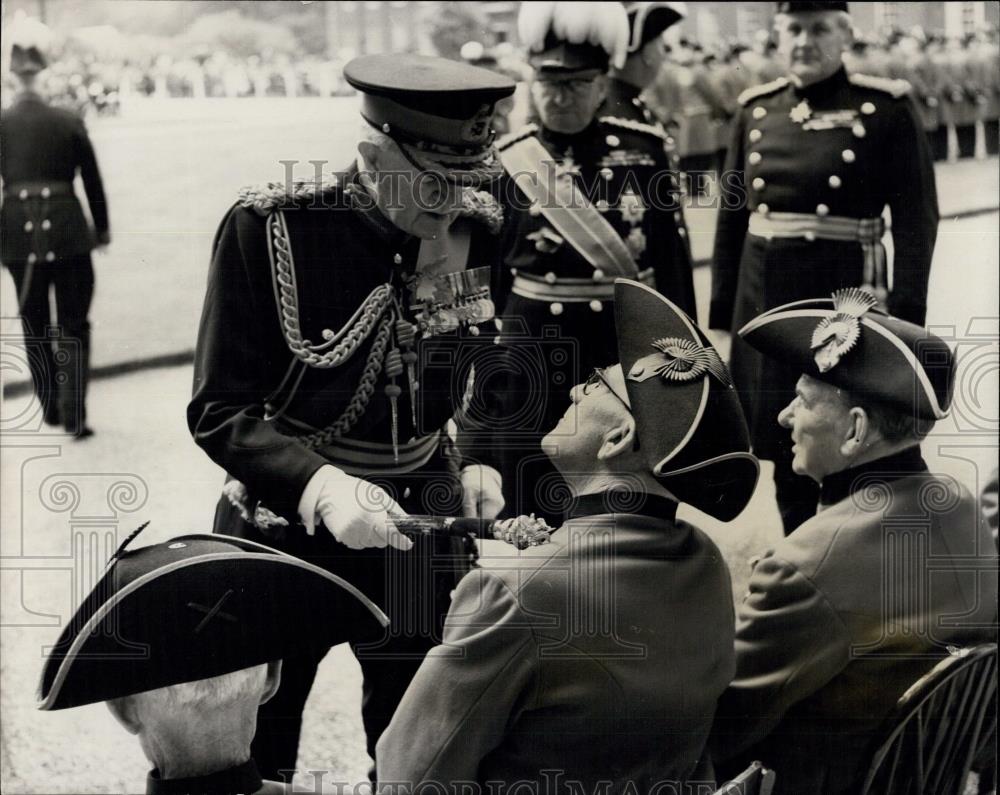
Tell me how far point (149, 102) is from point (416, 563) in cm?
180

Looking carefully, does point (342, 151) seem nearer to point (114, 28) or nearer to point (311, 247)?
point (311, 247)

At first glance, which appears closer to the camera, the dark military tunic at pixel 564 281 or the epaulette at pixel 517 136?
the dark military tunic at pixel 564 281

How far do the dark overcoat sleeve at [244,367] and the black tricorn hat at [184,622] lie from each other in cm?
16

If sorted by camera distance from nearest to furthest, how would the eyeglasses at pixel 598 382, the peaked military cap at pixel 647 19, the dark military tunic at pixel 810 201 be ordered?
the eyeglasses at pixel 598 382
the dark military tunic at pixel 810 201
the peaked military cap at pixel 647 19

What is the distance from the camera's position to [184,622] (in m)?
2.95

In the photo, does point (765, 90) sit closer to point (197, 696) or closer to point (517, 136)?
point (517, 136)

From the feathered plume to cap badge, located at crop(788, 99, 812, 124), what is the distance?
1.61 ft

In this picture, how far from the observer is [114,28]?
3738 mm

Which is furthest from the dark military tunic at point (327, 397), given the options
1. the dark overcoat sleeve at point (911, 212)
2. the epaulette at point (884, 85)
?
the epaulette at point (884, 85)

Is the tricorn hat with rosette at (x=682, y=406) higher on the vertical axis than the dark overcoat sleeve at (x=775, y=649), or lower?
higher

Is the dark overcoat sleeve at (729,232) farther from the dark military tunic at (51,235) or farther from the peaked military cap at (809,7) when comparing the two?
the dark military tunic at (51,235)

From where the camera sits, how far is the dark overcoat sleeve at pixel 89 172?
4189mm

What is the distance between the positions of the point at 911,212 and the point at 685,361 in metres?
0.94

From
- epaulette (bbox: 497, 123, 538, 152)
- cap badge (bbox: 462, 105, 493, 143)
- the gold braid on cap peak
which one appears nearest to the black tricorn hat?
the gold braid on cap peak
